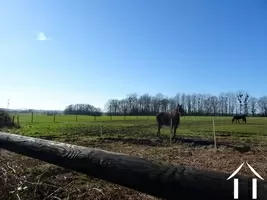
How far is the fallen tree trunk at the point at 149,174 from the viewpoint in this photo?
1692mm

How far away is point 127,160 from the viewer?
2383mm

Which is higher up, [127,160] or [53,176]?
[127,160]

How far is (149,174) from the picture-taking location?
214 centimetres

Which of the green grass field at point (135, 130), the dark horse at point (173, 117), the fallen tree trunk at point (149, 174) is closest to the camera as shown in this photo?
the fallen tree trunk at point (149, 174)

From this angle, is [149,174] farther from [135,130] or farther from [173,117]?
[135,130]

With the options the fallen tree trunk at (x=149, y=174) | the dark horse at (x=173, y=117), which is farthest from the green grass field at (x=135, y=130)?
the fallen tree trunk at (x=149, y=174)

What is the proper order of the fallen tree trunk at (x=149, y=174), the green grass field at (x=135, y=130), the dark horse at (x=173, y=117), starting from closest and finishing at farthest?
the fallen tree trunk at (x=149, y=174), the dark horse at (x=173, y=117), the green grass field at (x=135, y=130)

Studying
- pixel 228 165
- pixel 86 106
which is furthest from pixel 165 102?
pixel 228 165

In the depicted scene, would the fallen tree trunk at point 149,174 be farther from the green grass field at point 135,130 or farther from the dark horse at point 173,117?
the green grass field at point 135,130

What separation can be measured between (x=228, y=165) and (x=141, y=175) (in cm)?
670

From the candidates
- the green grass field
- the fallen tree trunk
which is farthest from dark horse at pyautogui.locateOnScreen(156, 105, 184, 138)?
the fallen tree trunk

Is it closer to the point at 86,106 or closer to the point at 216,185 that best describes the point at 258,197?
the point at 216,185

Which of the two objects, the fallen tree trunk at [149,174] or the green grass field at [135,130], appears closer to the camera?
the fallen tree trunk at [149,174]

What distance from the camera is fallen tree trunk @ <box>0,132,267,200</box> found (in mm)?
1692
